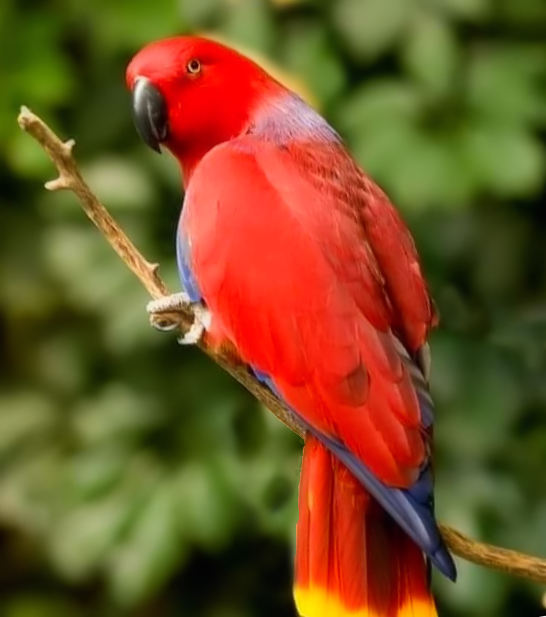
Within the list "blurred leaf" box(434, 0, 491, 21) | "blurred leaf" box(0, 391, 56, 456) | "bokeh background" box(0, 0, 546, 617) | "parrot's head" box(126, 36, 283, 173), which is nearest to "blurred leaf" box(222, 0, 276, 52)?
"bokeh background" box(0, 0, 546, 617)

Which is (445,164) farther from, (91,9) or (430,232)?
(91,9)

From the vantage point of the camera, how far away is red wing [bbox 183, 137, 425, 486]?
1369mm

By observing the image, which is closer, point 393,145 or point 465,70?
point 393,145

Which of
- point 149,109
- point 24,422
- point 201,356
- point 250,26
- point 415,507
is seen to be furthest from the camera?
point 24,422

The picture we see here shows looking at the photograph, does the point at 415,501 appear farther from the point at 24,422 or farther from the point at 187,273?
the point at 24,422

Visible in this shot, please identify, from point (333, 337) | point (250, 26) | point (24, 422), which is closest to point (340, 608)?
point (333, 337)

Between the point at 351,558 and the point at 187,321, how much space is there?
25cm

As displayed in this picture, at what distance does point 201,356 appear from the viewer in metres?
2.43

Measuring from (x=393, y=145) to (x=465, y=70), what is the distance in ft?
0.71

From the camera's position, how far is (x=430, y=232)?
7.78ft

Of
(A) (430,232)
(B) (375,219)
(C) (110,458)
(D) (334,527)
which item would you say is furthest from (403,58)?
(D) (334,527)

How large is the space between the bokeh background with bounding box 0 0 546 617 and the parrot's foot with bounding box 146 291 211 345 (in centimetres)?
64

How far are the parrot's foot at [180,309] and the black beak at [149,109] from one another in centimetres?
20

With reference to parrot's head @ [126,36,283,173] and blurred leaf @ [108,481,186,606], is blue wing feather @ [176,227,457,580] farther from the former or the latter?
blurred leaf @ [108,481,186,606]
